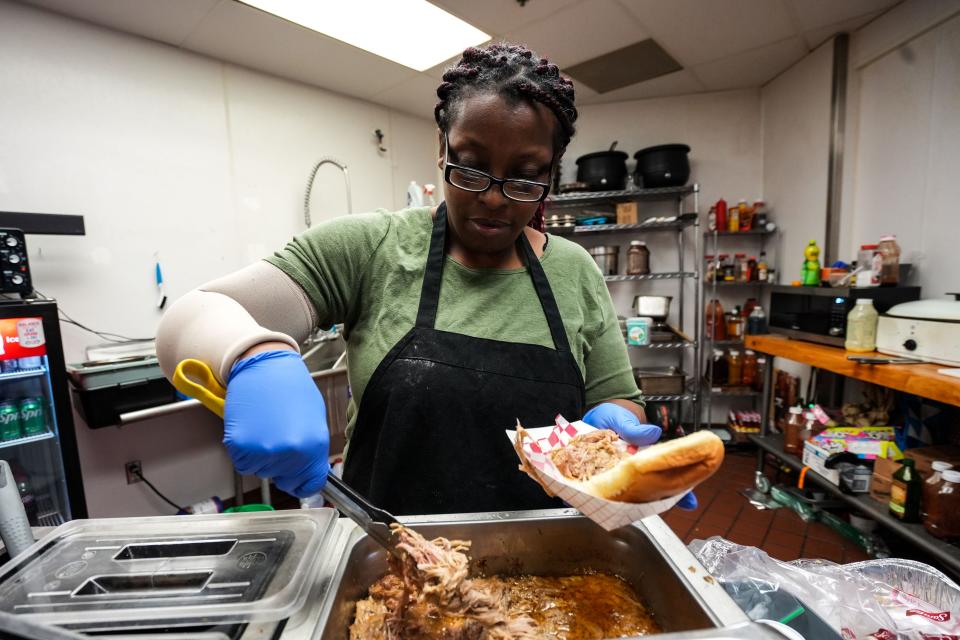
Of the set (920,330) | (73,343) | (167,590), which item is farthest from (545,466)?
(73,343)

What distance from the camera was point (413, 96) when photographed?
14.6 ft

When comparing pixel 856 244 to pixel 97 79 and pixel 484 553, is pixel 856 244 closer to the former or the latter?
pixel 484 553

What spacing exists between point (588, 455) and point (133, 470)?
144 inches

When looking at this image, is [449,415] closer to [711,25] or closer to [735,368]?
[711,25]

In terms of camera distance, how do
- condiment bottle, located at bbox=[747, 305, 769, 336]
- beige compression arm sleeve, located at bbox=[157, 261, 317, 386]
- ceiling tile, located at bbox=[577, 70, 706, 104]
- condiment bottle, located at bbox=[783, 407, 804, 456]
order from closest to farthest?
beige compression arm sleeve, located at bbox=[157, 261, 317, 386], condiment bottle, located at bbox=[783, 407, 804, 456], condiment bottle, located at bbox=[747, 305, 769, 336], ceiling tile, located at bbox=[577, 70, 706, 104]

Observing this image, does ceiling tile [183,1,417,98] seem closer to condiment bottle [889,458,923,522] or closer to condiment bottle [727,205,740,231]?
condiment bottle [727,205,740,231]

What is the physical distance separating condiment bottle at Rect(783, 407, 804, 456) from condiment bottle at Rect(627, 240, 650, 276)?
6.24ft

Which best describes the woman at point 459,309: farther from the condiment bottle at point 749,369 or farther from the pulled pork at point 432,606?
the condiment bottle at point 749,369

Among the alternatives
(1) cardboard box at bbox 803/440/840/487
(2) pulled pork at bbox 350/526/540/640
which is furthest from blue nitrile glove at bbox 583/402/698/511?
(1) cardboard box at bbox 803/440/840/487

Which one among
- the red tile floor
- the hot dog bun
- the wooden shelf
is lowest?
the red tile floor

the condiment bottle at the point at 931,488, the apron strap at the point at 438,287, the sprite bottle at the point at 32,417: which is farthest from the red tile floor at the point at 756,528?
the sprite bottle at the point at 32,417

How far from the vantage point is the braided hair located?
1019mm

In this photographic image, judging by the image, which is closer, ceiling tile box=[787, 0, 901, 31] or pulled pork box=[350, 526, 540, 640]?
pulled pork box=[350, 526, 540, 640]

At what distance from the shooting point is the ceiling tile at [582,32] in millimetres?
3064
